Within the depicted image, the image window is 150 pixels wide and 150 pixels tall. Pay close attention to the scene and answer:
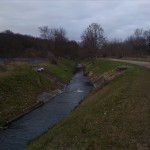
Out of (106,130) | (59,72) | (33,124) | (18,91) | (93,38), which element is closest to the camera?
(106,130)

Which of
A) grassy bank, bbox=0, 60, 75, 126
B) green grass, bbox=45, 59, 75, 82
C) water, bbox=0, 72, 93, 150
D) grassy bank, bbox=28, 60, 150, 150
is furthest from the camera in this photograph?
green grass, bbox=45, 59, 75, 82

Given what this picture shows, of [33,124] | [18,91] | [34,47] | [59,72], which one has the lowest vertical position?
[33,124]

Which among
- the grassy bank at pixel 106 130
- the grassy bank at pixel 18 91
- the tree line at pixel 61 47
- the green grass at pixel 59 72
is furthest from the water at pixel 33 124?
the tree line at pixel 61 47

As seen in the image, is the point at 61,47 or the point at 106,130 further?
the point at 61,47

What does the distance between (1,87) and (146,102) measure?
57.9ft

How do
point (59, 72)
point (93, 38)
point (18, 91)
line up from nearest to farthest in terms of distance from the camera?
1. point (18, 91)
2. point (59, 72)
3. point (93, 38)

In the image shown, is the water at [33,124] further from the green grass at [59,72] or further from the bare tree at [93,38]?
the bare tree at [93,38]

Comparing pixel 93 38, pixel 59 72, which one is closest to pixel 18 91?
pixel 59 72

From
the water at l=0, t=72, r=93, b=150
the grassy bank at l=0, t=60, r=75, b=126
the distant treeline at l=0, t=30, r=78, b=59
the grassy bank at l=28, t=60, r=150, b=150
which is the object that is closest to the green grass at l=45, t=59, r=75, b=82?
the grassy bank at l=0, t=60, r=75, b=126

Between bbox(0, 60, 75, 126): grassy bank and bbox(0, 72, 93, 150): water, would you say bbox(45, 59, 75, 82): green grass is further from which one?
bbox(0, 72, 93, 150): water

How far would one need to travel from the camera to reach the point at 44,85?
51406mm

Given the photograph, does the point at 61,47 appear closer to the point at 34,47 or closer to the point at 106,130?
the point at 34,47

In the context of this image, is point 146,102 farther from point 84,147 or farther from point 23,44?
point 23,44

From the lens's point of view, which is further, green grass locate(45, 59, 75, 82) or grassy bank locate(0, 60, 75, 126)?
green grass locate(45, 59, 75, 82)
